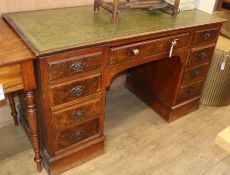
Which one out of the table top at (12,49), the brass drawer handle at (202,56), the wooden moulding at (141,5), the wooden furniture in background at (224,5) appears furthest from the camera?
the wooden furniture in background at (224,5)

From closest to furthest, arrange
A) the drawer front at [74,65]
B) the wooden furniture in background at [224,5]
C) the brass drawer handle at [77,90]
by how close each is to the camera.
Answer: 1. the drawer front at [74,65]
2. the brass drawer handle at [77,90]
3. the wooden furniture in background at [224,5]

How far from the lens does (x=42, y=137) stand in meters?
1.57

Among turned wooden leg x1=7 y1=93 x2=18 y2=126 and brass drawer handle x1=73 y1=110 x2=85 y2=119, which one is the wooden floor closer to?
turned wooden leg x1=7 y1=93 x2=18 y2=126

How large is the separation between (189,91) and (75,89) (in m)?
1.10

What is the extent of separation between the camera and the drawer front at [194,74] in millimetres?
1963

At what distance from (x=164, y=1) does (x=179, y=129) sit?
99 centimetres

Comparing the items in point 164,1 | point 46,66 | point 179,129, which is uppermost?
point 164,1

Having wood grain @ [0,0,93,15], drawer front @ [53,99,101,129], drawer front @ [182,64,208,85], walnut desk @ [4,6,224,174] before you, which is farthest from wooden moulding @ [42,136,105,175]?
wood grain @ [0,0,93,15]

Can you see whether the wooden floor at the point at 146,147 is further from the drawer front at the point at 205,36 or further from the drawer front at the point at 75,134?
the drawer front at the point at 205,36

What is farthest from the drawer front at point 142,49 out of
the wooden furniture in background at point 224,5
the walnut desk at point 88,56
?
the wooden furniture in background at point 224,5

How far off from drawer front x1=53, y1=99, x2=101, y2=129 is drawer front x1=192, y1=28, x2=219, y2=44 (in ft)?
2.75

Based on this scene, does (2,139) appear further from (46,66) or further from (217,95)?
(217,95)

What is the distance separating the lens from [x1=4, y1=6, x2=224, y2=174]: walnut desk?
1.26 meters

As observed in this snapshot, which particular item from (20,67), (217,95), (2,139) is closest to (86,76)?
(20,67)
